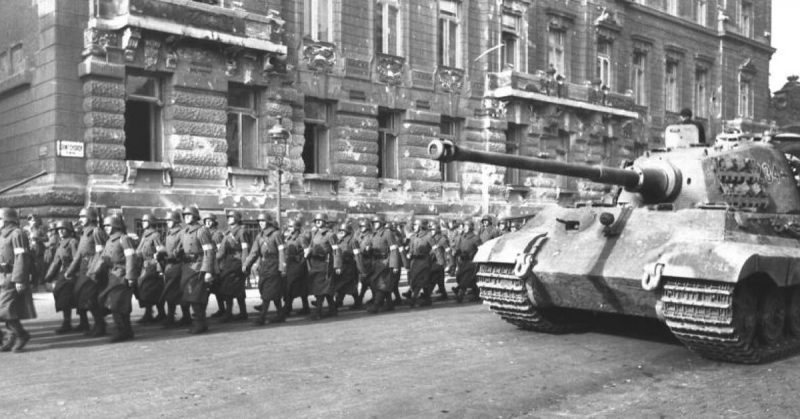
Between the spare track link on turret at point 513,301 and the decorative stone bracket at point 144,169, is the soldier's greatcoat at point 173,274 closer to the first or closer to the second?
the spare track link on turret at point 513,301

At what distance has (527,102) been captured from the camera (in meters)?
25.2

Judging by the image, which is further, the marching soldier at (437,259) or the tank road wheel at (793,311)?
the marching soldier at (437,259)

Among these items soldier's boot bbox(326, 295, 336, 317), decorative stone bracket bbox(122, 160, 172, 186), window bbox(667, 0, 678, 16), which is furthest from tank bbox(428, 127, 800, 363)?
window bbox(667, 0, 678, 16)

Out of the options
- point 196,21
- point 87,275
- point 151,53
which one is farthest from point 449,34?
point 87,275

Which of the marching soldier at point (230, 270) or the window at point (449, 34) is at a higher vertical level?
the window at point (449, 34)

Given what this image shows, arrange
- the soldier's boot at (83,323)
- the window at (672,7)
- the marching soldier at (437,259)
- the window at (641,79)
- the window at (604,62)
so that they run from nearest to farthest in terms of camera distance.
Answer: the soldier's boot at (83,323) → the marching soldier at (437,259) → the window at (604,62) → the window at (641,79) → the window at (672,7)

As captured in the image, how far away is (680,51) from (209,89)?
2126cm

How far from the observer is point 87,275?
10.6 metres

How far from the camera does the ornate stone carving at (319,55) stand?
20250 mm

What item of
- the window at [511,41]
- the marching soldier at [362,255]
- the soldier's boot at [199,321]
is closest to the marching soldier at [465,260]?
the marching soldier at [362,255]

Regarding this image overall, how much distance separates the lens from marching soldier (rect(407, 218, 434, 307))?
14320mm

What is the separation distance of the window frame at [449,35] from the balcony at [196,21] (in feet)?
19.0

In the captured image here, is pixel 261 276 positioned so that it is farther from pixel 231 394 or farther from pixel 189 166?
pixel 189 166

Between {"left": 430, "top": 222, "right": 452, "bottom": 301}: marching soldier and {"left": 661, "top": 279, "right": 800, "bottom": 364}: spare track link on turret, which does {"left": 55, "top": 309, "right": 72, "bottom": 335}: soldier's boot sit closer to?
{"left": 430, "top": 222, "right": 452, "bottom": 301}: marching soldier
